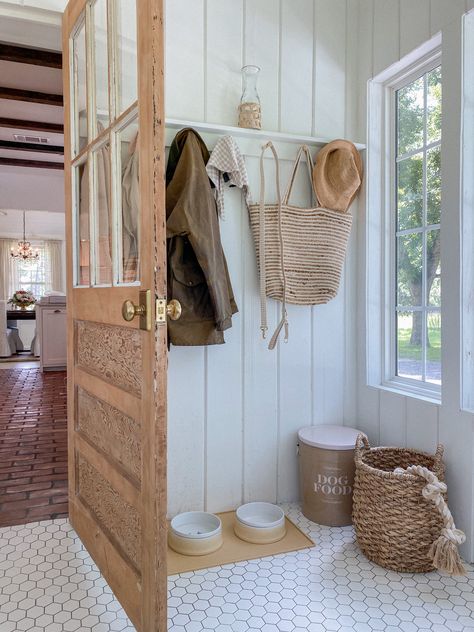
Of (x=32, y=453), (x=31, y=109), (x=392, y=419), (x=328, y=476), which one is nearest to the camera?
(x=328, y=476)

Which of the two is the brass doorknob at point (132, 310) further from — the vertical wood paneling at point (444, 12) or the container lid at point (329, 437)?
the vertical wood paneling at point (444, 12)

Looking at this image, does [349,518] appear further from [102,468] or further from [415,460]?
[102,468]

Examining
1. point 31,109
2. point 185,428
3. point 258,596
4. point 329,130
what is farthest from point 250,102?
point 31,109

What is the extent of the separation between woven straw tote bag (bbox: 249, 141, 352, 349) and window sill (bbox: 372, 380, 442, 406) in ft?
1.54

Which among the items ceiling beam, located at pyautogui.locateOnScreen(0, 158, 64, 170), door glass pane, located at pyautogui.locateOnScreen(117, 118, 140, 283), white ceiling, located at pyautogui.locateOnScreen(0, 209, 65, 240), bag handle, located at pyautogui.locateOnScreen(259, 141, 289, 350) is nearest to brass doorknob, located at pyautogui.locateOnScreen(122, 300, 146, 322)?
door glass pane, located at pyautogui.locateOnScreen(117, 118, 140, 283)

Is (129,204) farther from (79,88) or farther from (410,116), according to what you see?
(410,116)

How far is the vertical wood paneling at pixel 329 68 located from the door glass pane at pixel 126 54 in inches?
42.7

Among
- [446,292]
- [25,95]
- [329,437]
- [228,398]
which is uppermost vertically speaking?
[25,95]

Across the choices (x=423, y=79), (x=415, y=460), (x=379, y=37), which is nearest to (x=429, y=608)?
(x=415, y=460)

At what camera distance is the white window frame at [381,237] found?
231cm

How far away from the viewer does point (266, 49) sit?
225 cm

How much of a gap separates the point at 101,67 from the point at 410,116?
1.31 meters

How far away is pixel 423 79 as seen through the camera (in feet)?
7.02

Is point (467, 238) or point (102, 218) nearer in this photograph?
point (102, 218)
